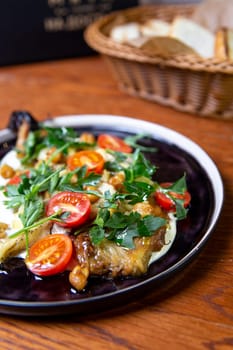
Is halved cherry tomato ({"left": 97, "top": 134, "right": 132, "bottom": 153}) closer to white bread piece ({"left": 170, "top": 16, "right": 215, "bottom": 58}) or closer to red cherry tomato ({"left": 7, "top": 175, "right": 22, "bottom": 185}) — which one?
red cherry tomato ({"left": 7, "top": 175, "right": 22, "bottom": 185})

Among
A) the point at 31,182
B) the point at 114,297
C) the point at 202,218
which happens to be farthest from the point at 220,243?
the point at 31,182

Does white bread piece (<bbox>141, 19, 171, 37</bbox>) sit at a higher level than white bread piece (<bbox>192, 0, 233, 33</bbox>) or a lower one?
lower

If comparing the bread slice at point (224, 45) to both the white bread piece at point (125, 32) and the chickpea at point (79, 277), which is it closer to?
the white bread piece at point (125, 32)

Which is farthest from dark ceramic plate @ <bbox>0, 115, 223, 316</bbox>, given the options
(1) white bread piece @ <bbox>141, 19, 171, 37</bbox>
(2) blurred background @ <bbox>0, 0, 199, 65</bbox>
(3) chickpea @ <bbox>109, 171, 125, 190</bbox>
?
(2) blurred background @ <bbox>0, 0, 199, 65</bbox>

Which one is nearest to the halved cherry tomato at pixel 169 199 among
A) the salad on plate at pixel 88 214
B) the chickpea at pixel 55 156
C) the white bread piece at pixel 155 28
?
the salad on plate at pixel 88 214

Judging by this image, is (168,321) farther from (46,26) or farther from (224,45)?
(46,26)

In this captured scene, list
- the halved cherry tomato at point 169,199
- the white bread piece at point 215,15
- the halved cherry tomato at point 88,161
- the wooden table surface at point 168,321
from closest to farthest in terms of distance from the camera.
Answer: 1. the wooden table surface at point 168,321
2. the halved cherry tomato at point 169,199
3. the halved cherry tomato at point 88,161
4. the white bread piece at point 215,15

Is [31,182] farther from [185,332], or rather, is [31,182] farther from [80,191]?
[185,332]
